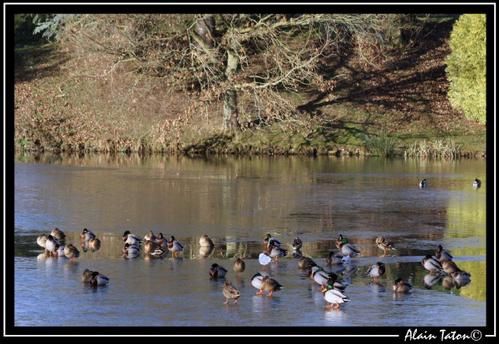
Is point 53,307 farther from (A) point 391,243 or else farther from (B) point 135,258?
(A) point 391,243

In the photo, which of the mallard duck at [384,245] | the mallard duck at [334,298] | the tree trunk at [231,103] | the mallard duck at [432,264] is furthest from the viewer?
the tree trunk at [231,103]

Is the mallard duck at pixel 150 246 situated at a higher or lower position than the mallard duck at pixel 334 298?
higher

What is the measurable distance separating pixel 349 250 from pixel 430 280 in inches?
77.7

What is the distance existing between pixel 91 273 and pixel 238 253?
11.9 feet

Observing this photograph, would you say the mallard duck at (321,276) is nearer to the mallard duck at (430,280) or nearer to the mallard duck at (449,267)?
the mallard duck at (430,280)

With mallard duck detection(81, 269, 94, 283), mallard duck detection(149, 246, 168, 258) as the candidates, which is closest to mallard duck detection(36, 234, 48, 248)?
mallard duck detection(149, 246, 168, 258)

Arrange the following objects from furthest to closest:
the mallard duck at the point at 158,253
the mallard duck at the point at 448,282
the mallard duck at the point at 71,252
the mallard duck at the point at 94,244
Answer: the mallard duck at the point at 94,244 < the mallard duck at the point at 158,253 < the mallard duck at the point at 71,252 < the mallard duck at the point at 448,282

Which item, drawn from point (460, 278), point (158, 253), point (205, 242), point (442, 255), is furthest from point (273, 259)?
point (460, 278)

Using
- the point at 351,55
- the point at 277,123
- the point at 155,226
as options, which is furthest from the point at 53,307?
the point at 351,55

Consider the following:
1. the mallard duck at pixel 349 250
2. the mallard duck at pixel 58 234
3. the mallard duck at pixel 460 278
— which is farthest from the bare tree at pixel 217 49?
the mallard duck at pixel 460 278

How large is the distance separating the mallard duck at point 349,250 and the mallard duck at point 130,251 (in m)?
3.61

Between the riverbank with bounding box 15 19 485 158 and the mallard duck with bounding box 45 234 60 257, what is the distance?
795 inches

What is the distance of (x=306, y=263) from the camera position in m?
16.4

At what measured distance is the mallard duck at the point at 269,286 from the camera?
1466 centimetres
